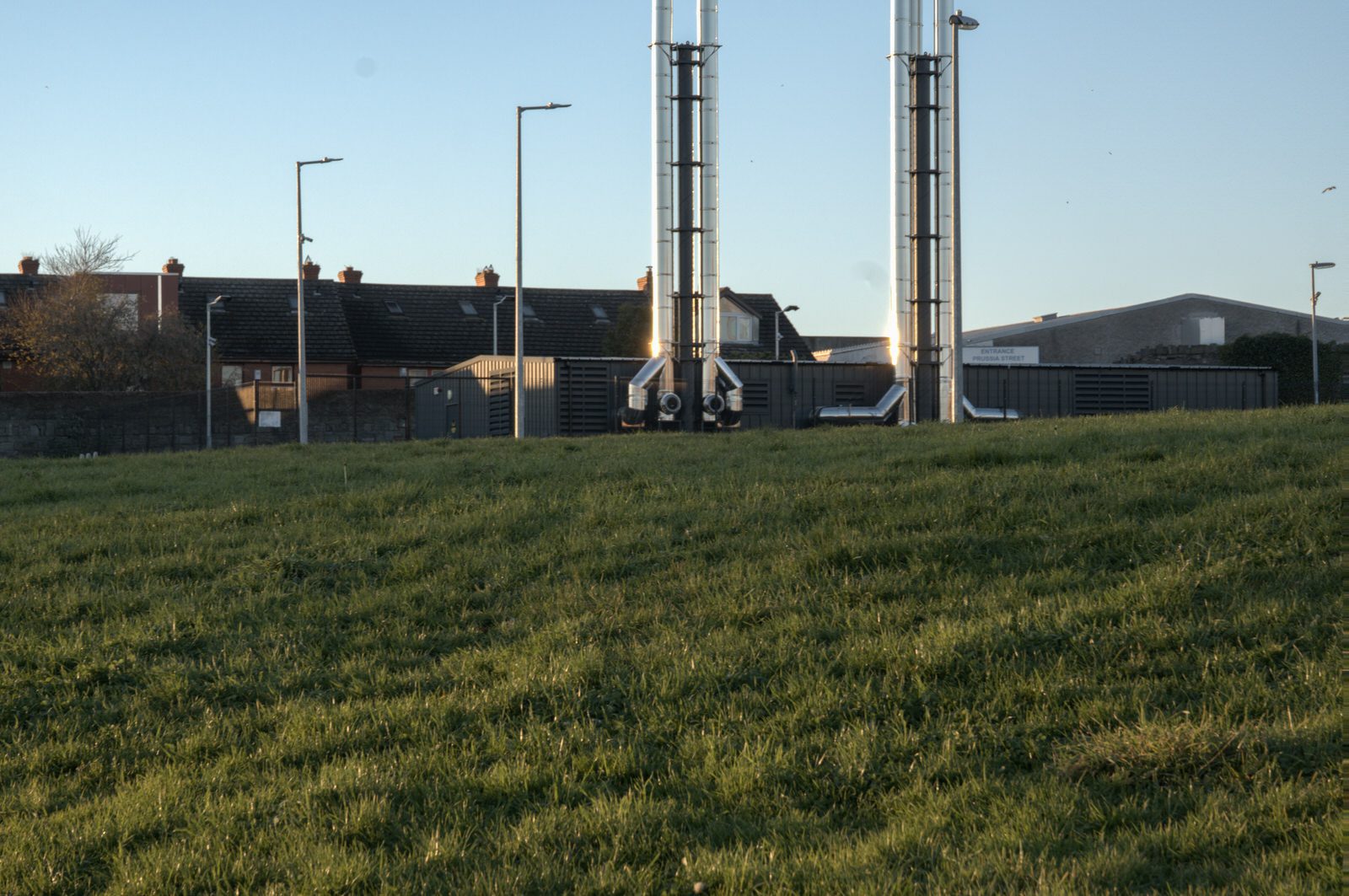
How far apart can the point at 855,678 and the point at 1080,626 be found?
1.32 meters

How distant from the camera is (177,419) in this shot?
4034 centimetres

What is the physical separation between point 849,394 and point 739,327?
3030 centimetres

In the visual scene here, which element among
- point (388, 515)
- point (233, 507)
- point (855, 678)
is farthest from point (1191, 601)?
point (233, 507)

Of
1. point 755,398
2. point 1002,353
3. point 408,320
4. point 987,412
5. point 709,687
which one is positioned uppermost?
point 408,320

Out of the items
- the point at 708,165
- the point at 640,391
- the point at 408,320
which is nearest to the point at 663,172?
the point at 708,165

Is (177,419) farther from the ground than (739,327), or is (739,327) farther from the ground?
(739,327)

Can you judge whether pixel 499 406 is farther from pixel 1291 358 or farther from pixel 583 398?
pixel 1291 358

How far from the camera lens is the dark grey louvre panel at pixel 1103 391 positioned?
36.8 m

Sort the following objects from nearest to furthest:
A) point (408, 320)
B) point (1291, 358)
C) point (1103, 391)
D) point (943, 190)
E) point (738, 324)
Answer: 1. point (943, 190)
2. point (1103, 391)
3. point (1291, 358)
4. point (738, 324)
5. point (408, 320)

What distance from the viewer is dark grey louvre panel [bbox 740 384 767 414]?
3353cm

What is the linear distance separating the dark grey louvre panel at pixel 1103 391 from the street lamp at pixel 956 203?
1312cm

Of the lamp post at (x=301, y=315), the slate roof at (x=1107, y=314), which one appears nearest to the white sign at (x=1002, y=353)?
the slate roof at (x=1107, y=314)

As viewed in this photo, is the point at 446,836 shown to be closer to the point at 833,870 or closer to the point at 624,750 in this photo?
the point at 624,750

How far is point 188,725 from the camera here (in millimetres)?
7043
